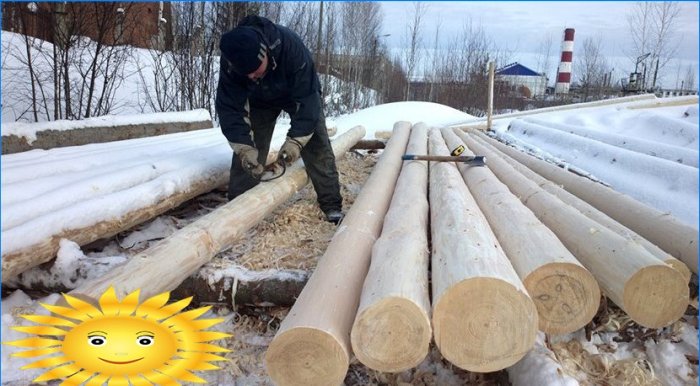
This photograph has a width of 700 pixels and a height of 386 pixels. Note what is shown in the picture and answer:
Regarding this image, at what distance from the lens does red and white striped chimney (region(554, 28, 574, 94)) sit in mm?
24094

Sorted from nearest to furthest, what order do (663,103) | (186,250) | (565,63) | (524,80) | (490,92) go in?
(186,250)
(490,92)
(663,103)
(565,63)
(524,80)

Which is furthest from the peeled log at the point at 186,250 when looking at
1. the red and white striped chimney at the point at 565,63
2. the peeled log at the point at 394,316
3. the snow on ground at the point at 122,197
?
the red and white striped chimney at the point at 565,63

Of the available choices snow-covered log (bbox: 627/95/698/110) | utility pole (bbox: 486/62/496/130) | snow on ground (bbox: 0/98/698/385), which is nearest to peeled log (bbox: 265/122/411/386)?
snow on ground (bbox: 0/98/698/385)

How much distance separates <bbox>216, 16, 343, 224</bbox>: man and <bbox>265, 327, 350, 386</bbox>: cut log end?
2307 millimetres

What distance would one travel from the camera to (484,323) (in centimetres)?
187

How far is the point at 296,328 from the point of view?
71.5 inches

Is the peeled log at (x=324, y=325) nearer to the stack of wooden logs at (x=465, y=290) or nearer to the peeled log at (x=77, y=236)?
the stack of wooden logs at (x=465, y=290)

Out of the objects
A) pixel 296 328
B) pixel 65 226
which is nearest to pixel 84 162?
pixel 65 226

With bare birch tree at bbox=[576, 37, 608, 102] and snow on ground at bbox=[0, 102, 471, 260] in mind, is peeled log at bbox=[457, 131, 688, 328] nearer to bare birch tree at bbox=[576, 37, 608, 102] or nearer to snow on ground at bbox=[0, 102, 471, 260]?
snow on ground at bbox=[0, 102, 471, 260]

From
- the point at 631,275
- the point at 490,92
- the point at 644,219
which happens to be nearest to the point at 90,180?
the point at 631,275

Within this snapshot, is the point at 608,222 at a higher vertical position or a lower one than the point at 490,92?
lower

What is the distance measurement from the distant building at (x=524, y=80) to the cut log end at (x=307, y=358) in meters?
25.7

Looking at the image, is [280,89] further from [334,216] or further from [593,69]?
[593,69]

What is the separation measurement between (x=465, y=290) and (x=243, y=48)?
243cm
